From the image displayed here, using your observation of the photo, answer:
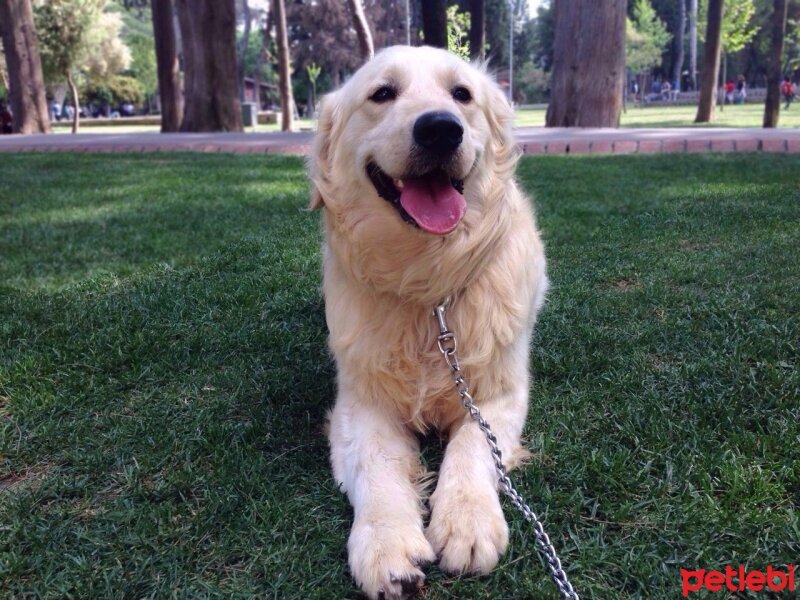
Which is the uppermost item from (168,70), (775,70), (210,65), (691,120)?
(168,70)

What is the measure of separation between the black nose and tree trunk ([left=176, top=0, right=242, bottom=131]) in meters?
14.8

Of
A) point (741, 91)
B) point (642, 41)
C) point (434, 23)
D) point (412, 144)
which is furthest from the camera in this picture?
point (642, 41)

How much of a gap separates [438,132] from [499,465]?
1153mm

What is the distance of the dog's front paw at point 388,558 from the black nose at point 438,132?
4.26 feet

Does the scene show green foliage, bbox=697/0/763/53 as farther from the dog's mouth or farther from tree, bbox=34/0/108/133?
the dog's mouth

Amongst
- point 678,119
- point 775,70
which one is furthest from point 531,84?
point 775,70

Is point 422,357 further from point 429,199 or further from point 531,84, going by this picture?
point 531,84

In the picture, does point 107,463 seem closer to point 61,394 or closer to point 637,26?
point 61,394

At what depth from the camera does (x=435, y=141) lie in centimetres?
229

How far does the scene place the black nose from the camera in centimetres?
227

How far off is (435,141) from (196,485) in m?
1.43

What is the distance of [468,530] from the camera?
68.7 inches

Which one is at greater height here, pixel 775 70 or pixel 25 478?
pixel 775 70

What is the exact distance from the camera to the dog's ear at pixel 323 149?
2.73 meters
